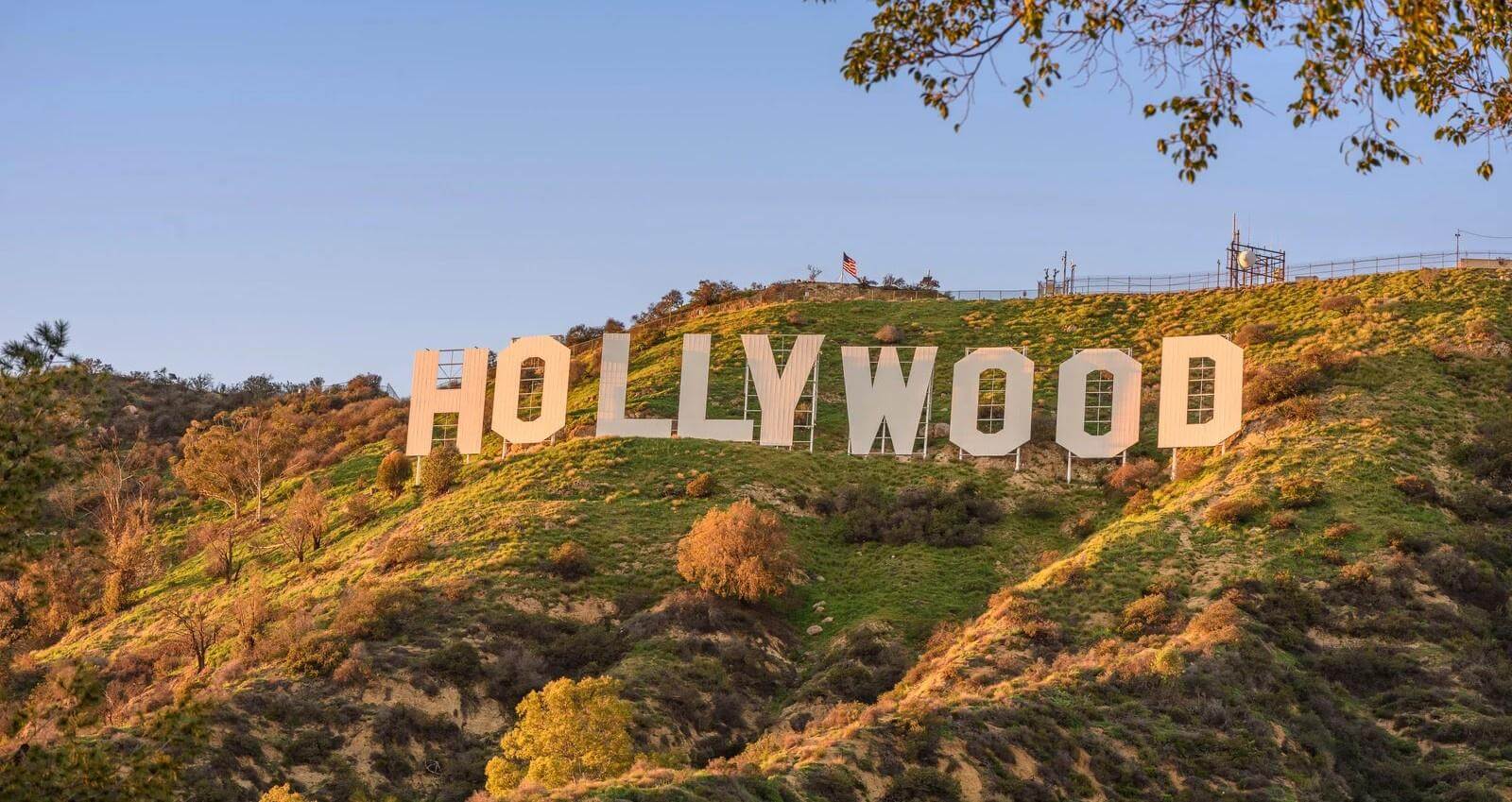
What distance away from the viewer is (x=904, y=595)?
183ft

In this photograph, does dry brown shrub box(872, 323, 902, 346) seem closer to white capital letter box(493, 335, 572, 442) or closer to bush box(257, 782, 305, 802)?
white capital letter box(493, 335, 572, 442)

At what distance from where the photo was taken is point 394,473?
70812 mm

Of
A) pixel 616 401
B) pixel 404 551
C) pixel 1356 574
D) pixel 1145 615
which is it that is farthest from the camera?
pixel 616 401

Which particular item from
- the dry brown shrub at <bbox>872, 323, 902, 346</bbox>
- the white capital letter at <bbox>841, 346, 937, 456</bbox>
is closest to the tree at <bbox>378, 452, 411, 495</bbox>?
the white capital letter at <bbox>841, 346, 937, 456</bbox>

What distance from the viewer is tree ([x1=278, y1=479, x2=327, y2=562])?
65.8m

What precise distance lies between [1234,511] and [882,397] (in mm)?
16637

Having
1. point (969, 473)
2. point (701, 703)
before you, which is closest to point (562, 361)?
point (969, 473)

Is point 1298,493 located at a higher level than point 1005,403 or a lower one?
lower

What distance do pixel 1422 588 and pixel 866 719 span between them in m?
20.5

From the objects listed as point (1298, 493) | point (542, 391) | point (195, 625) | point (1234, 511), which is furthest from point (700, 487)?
point (1298, 493)

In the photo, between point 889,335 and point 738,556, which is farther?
point 889,335

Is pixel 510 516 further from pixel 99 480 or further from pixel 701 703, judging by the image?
pixel 99 480

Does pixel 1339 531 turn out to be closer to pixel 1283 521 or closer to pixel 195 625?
pixel 1283 521

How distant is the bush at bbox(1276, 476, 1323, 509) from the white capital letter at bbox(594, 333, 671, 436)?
2466 cm
